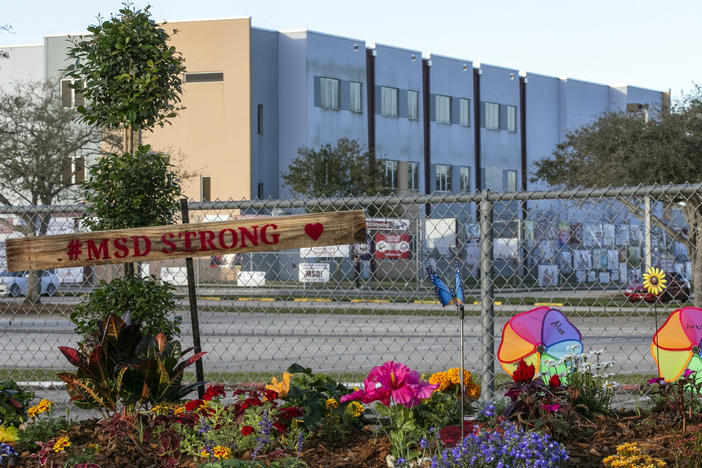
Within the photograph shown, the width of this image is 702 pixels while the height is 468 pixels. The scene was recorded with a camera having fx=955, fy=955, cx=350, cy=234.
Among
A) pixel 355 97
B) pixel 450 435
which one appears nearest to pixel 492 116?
pixel 355 97

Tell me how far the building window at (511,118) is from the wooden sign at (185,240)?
4935 centimetres

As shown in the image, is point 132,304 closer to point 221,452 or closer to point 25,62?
point 221,452

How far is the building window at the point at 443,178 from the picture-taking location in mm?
51250

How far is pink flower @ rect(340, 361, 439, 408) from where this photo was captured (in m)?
4.89

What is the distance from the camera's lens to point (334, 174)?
40969 millimetres

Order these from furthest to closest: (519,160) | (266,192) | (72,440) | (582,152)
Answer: (519,160)
(266,192)
(582,152)
(72,440)

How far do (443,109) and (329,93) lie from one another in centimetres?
763

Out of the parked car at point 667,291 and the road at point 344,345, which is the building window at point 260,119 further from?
the parked car at point 667,291

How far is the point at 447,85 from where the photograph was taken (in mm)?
51031

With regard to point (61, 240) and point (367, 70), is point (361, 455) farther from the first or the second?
point (367, 70)

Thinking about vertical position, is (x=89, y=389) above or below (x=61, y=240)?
below

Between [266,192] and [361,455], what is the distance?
41.2 metres

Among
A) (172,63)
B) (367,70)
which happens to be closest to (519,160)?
(367,70)

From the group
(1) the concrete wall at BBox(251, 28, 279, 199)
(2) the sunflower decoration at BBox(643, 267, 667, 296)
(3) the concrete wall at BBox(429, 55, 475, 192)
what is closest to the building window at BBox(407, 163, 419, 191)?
(3) the concrete wall at BBox(429, 55, 475, 192)
